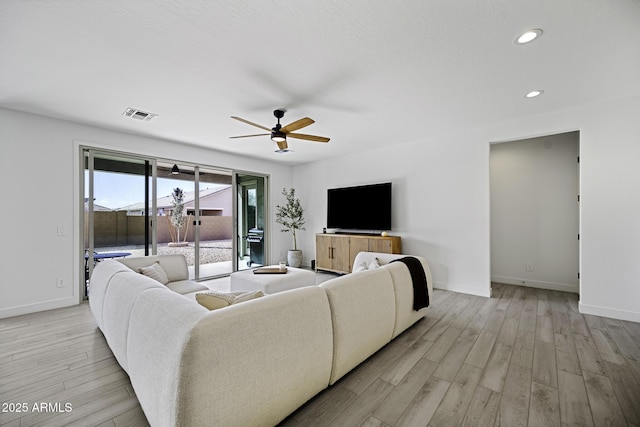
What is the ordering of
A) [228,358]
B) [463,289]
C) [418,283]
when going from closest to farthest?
1. [228,358]
2. [418,283]
3. [463,289]

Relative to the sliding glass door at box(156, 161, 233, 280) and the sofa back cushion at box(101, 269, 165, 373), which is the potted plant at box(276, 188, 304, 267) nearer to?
the sliding glass door at box(156, 161, 233, 280)

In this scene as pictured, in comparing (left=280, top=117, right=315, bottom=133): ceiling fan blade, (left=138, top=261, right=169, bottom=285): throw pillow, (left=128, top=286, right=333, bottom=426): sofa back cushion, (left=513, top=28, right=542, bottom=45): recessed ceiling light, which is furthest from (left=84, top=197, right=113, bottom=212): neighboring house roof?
(left=513, top=28, right=542, bottom=45): recessed ceiling light

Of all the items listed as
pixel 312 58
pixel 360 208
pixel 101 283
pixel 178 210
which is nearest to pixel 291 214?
pixel 360 208

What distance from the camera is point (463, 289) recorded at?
4.03 m

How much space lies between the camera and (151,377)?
125cm

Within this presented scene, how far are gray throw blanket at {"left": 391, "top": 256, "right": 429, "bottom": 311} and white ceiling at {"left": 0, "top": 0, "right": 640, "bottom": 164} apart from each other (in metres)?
1.89

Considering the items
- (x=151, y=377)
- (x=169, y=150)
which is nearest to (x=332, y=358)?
(x=151, y=377)

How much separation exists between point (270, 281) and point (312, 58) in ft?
7.72

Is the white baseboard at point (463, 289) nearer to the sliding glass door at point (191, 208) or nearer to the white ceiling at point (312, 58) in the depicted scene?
the white ceiling at point (312, 58)

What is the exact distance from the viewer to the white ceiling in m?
1.71

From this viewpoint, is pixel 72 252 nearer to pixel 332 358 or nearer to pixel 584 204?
pixel 332 358

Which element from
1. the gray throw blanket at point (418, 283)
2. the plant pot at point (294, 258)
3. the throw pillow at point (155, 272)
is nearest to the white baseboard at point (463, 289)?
the gray throw blanket at point (418, 283)

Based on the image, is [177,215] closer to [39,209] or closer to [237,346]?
[39,209]

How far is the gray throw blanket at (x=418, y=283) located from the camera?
2645 mm
